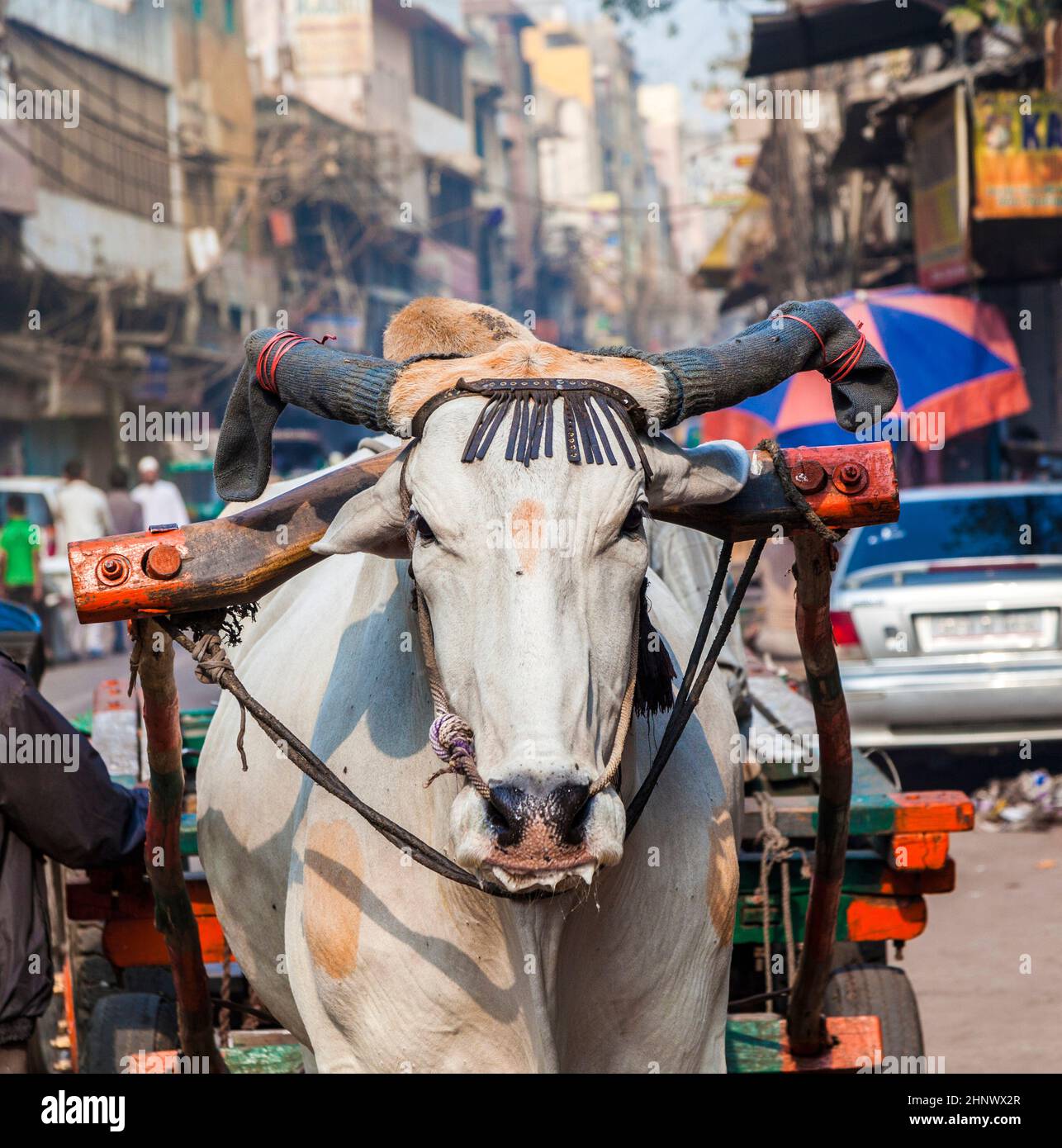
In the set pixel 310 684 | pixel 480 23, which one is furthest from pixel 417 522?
pixel 480 23

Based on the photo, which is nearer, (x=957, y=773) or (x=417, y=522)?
(x=417, y=522)

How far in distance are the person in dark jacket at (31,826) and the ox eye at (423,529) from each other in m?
1.35

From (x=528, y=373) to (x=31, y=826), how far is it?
1662 mm

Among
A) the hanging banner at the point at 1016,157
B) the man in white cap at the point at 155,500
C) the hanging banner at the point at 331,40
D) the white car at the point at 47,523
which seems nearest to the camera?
the hanging banner at the point at 1016,157

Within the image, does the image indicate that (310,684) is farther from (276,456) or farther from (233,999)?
(276,456)

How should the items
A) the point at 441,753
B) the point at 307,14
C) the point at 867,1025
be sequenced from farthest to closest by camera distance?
1. the point at 307,14
2. the point at 867,1025
3. the point at 441,753

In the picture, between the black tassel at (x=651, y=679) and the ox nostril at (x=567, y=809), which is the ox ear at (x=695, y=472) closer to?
the black tassel at (x=651, y=679)

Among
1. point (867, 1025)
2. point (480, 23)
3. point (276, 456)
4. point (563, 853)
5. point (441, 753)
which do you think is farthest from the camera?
point (480, 23)

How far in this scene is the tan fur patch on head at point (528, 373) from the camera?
2.59 m

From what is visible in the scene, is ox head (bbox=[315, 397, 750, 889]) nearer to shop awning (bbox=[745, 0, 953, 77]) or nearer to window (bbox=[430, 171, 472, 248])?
shop awning (bbox=[745, 0, 953, 77])

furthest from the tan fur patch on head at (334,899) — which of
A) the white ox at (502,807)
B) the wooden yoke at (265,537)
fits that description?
the wooden yoke at (265,537)

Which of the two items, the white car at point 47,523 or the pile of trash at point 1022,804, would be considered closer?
the pile of trash at point 1022,804

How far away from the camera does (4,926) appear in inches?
135
